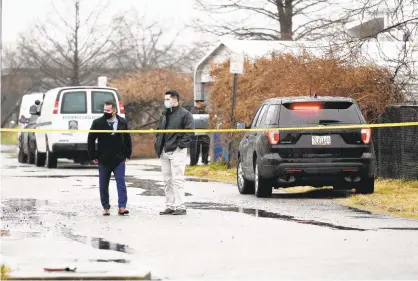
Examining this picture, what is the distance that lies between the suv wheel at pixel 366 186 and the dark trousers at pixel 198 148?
454 inches

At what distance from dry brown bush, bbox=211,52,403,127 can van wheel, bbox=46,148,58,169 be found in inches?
207

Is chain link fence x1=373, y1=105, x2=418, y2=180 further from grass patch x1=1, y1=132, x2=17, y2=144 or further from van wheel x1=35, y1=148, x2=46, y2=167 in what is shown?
grass patch x1=1, y1=132, x2=17, y2=144

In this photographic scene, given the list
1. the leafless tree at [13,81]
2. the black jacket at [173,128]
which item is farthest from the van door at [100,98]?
the leafless tree at [13,81]

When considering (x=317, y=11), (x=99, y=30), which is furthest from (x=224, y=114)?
(x=99, y=30)

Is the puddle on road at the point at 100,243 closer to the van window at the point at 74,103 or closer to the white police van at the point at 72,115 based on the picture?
the white police van at the point at 72,115

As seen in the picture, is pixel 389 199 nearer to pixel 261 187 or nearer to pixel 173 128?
pixel 261 187

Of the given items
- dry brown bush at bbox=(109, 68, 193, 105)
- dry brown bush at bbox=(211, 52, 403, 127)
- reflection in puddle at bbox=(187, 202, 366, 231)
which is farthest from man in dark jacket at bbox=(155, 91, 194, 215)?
dry brown bush at bbox=(109, 68, 193, 105)

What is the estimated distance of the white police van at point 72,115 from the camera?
1241 inches

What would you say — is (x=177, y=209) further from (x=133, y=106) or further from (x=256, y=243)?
(x=133, y=106)

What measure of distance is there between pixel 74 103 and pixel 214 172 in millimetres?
5354

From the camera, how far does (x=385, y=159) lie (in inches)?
923

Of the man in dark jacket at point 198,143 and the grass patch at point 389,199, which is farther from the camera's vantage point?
the man in dark jacket at point 198,143

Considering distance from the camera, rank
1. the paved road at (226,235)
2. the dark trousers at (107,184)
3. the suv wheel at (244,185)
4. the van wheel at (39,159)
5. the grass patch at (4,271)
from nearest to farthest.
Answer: the grass patch at (4,271), the paved road at (226,235), the dark trousers at (107,184), the suv wheel at (244,185), the van wheel at (39,159)

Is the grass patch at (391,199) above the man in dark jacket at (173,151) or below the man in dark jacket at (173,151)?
below
